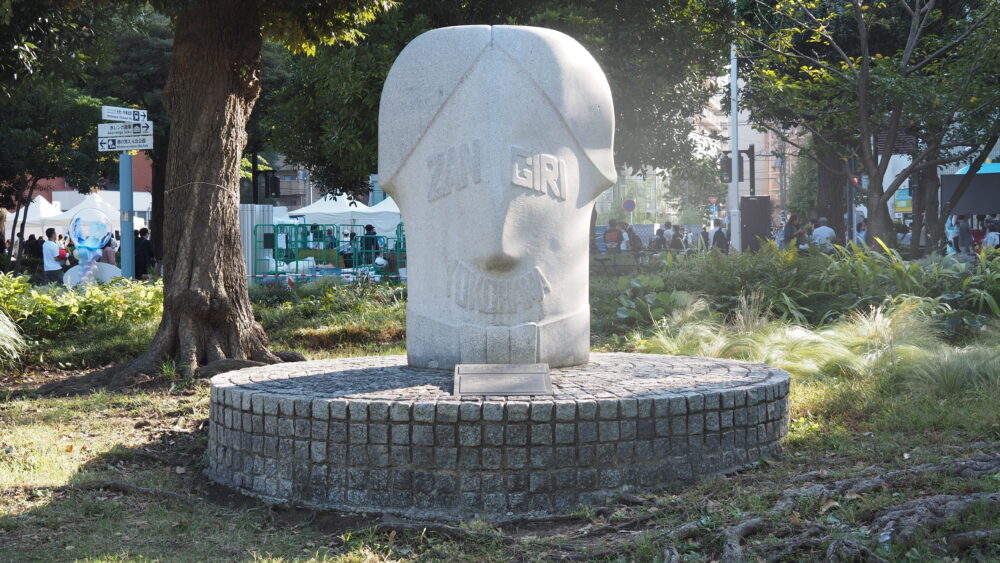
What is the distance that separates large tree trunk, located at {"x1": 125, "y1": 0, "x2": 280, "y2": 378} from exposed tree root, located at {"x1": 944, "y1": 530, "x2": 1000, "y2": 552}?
6.69 m

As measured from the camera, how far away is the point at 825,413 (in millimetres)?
6793

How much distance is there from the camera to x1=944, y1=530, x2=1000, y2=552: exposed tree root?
369cm

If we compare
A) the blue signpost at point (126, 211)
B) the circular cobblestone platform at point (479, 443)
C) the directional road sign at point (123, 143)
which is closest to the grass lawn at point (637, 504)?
the circular cobblestone platform at point (479, 443)

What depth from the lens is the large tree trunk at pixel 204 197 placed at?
9008mm

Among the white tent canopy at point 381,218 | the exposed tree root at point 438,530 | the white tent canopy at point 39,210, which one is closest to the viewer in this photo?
the exposed tree root at point 438,530

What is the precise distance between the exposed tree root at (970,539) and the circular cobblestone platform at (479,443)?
1.60 metres

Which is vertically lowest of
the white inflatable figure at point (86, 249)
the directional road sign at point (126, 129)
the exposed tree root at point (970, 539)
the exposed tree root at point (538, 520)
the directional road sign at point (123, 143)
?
the exposed tree root at point (538, 520)

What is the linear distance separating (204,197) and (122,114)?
3.12 meters

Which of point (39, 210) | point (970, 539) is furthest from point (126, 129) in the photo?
point (39, 210)

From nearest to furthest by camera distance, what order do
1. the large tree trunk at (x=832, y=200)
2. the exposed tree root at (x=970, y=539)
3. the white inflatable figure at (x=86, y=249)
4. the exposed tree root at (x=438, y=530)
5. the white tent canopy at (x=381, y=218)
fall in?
the exposed tree root at (x=970, y=539), the exposed tree root at (x=438, y=530), the white inflatable figure at (x=86, y=249), the large tree trunk at (x=832, y=200), the white tent canopy at (x=381, y=218)

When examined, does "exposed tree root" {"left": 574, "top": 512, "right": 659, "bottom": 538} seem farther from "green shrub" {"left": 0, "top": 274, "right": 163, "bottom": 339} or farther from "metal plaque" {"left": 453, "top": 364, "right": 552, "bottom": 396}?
"green shrub" {"left": 0, "top": 274, "right": 163, "bottom": 339}

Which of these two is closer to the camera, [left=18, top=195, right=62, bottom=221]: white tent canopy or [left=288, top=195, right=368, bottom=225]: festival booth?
[left=288, top=195, right=368, bottom=225]: festival booth

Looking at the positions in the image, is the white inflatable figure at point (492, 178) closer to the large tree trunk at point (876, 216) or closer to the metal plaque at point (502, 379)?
the metal plaque at point (502, 379)

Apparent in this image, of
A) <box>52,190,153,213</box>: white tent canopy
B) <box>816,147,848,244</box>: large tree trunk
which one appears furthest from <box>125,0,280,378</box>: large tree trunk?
<box>52,190,153,213</box>: white tent canopy
